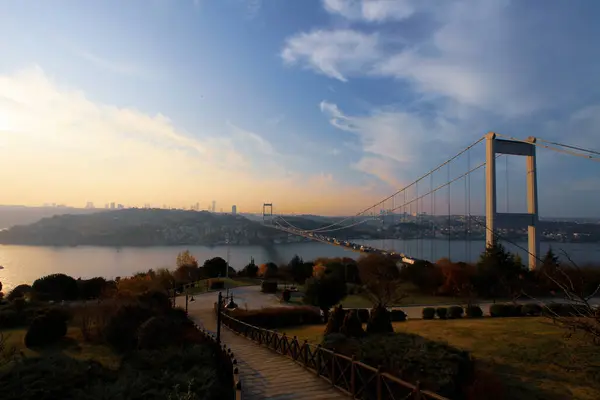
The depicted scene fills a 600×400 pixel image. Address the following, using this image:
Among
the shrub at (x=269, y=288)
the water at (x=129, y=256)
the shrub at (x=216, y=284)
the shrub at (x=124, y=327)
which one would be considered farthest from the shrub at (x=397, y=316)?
the water at (x=129, y=256)

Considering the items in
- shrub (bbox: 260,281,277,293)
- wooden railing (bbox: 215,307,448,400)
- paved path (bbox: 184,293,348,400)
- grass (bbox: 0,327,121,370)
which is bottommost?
shrub (bbox: 260,281,277,293)

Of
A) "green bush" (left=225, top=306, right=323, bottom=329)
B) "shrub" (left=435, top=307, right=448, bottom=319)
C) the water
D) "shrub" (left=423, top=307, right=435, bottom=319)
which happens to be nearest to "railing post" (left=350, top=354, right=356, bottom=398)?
"green bush" (left=225, top=306, right=323, bottom=329)

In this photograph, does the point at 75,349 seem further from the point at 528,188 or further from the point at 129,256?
the point at 129,256

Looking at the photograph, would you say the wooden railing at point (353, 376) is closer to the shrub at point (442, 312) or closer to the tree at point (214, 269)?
the shrub at point (442, 312)

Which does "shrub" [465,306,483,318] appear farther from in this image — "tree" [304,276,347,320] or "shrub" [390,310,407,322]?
"tree" [304,276,347,320]

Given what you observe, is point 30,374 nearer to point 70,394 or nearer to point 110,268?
point 70,394

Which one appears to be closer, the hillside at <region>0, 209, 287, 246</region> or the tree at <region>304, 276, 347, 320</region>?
the tree at <region>304, 276, 347, 320</region>

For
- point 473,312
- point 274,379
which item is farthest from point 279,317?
point 274,379
